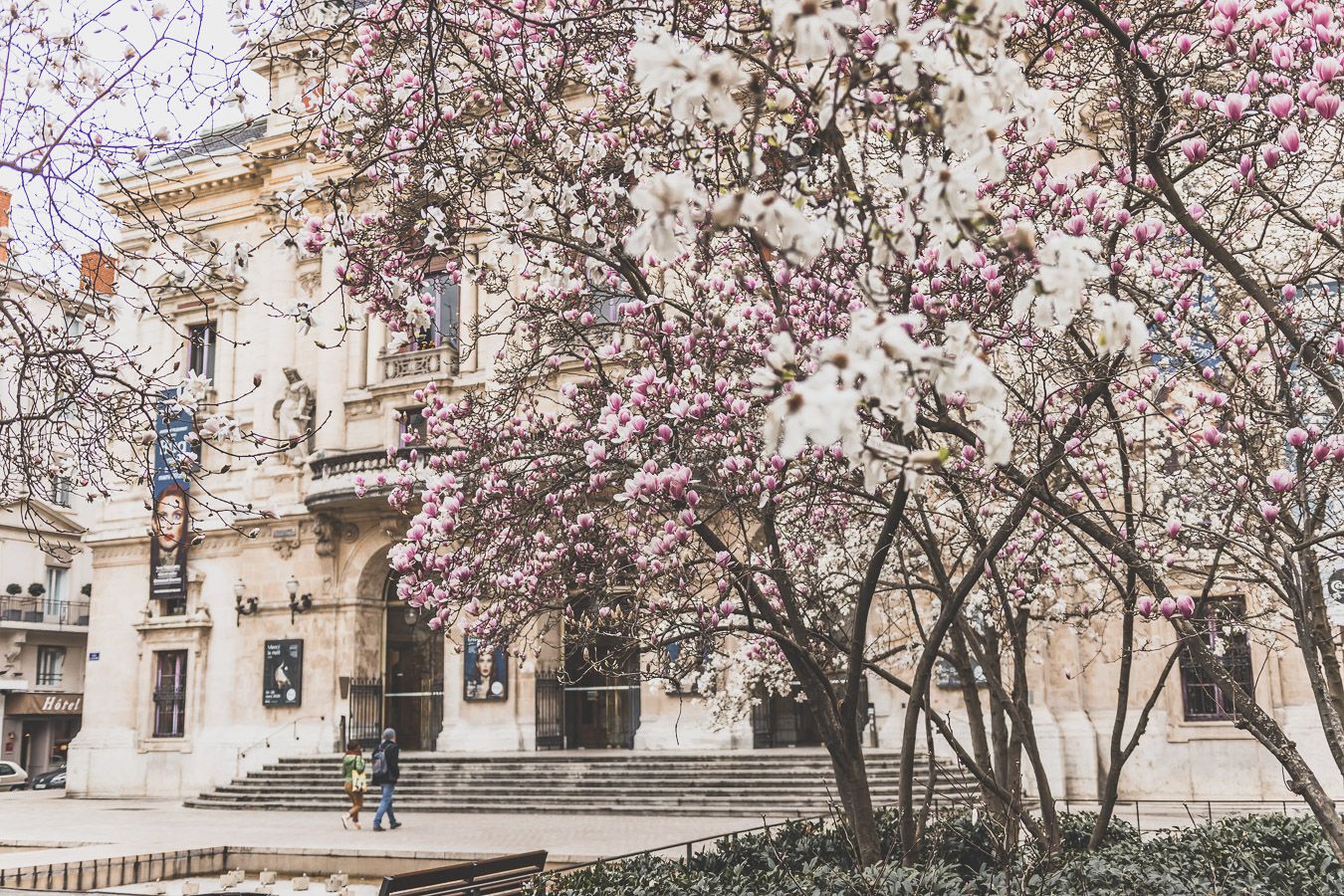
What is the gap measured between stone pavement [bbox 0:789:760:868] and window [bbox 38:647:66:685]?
22.0 m

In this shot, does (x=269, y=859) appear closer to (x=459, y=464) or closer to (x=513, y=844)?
(x=513, y=844)

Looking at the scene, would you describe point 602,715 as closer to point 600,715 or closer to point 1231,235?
point 600,715

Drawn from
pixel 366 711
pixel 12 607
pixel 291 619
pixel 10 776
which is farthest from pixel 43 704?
pixel 366 711

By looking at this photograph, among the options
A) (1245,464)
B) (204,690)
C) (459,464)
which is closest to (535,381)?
(459,464)

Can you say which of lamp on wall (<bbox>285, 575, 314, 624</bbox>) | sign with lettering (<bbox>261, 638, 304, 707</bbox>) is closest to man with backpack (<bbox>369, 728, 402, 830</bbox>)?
sign with lettering (<bbox>261, 638, 304, 707</bbox>)

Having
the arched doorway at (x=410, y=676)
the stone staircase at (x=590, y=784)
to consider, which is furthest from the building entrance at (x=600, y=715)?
the arched doorway at (x=410, y=676)

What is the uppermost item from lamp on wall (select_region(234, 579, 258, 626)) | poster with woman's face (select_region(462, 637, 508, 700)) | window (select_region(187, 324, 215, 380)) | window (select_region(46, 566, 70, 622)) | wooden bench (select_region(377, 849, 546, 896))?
window (select_region(187, 324, 215, 380))

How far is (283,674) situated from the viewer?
2728 centimetres

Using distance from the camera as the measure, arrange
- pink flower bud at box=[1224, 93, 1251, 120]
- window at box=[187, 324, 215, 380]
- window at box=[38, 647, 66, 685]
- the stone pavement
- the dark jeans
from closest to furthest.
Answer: pink flower bud at box=[1224, 93, 1251, 120] → the stone pavement → the dark jeans → window at box=[187, 324, 215, 380] → window at box=[38, 647, 66, 685]

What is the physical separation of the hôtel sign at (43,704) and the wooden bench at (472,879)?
39099 mm

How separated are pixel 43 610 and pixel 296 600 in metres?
21.2

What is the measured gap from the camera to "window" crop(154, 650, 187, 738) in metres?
28.8

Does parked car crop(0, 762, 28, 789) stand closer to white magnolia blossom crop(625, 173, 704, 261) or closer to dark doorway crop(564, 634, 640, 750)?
dark doorway crop(564, 634, 640, 750)

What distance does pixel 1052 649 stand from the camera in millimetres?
21359
